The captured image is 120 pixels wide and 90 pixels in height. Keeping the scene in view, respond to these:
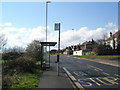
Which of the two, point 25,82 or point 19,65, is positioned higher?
point 19,65

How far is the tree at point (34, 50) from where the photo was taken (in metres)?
23.6

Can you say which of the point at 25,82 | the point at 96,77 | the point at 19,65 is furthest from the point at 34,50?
the point at 25,82

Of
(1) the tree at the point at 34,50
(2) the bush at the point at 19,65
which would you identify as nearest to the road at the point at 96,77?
(2) the bush at the point at 19,65

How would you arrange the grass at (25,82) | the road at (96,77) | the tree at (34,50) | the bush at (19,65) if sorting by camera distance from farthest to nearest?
the tree at (34,50), the bush at (19,65), the road at (96,77), the grass at (25,82)

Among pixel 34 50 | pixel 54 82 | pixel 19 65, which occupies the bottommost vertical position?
pixel 54 82

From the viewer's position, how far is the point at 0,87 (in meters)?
7.47

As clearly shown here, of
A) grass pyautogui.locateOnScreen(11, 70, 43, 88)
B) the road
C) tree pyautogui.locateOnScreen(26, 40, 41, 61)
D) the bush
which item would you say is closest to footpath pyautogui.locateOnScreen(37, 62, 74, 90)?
grass pyautogui.locateOnScreen(11, 70, 43, 88)

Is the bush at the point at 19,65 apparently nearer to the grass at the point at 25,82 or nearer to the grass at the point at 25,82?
the grass at the point at 25,82

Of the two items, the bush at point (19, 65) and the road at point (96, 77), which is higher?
the bush at point (19, 65)

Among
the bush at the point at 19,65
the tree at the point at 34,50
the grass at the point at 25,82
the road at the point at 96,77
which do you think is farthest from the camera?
the tree at the point at 34,50

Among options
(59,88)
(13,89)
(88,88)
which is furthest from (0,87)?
(88,88)

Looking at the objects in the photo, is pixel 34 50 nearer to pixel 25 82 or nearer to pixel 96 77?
pixel 96 77

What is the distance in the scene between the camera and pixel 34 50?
24.8 meters

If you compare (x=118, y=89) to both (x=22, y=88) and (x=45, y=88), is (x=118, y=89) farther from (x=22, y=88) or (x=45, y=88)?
(x=22, y=88)
